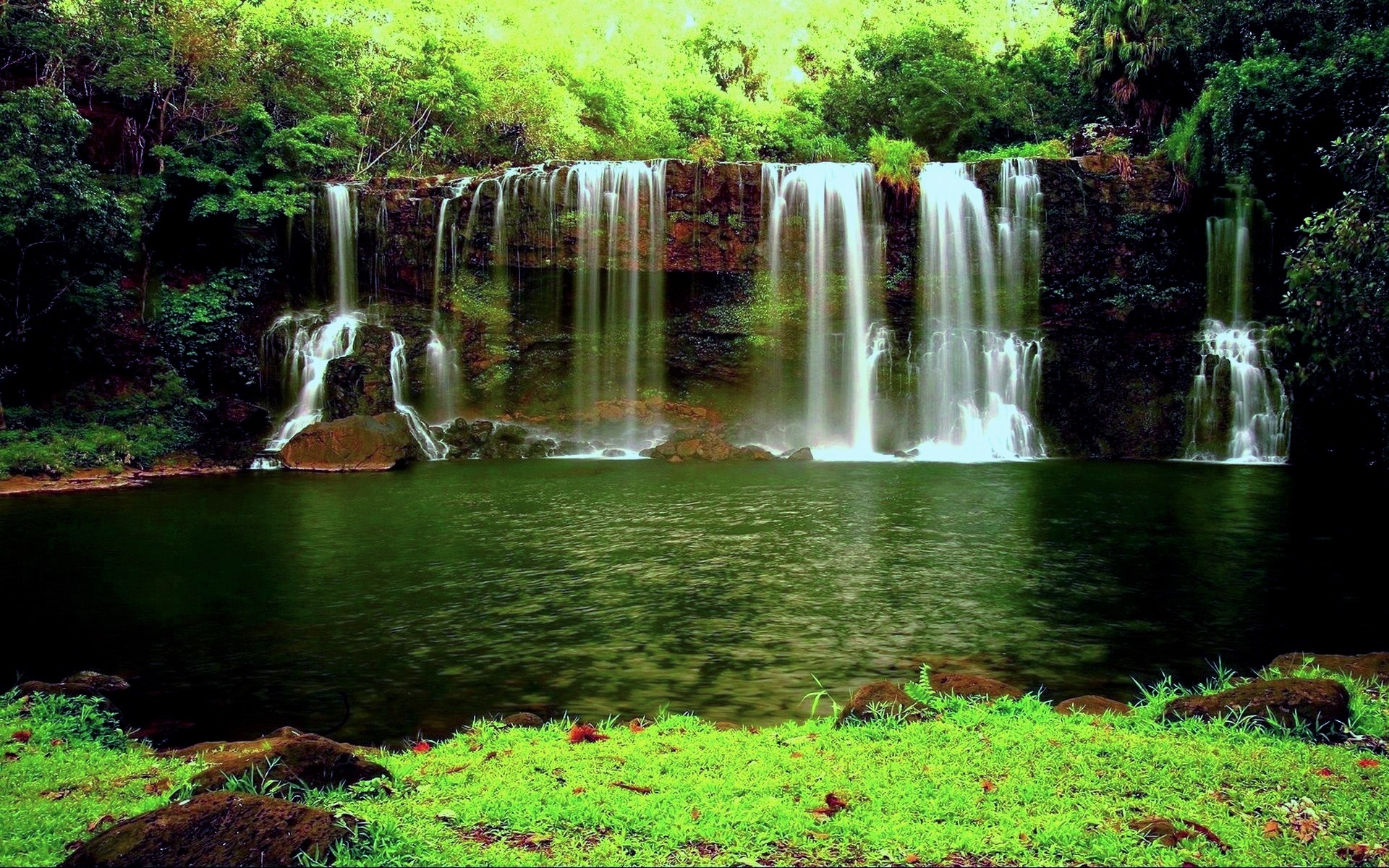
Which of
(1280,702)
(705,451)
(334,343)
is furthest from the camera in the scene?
(334,343)

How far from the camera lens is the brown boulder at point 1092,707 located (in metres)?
5.49

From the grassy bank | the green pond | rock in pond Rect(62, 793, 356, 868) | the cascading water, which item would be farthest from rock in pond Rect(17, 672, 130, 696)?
the cascading water

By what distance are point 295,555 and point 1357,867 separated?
10775mm

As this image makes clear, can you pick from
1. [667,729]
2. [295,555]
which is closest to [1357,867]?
[667,729]

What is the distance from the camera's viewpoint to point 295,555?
37.4 feet

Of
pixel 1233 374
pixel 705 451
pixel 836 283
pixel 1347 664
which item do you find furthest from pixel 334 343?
pixel 1347 664

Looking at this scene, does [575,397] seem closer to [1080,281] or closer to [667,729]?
[1080,281]

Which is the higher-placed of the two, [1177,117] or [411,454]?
[1177,117]

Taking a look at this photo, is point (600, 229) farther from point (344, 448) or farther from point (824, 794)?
point (824, 794)

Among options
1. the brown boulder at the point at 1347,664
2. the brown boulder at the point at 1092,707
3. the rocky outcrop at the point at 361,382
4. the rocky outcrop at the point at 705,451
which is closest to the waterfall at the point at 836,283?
the rocky outcrop at the point at 705,451

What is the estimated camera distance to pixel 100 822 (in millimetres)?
3877

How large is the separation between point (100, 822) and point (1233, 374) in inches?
993

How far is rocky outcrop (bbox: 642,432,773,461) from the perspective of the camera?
22.7 m

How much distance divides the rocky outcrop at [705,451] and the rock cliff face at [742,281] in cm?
362
